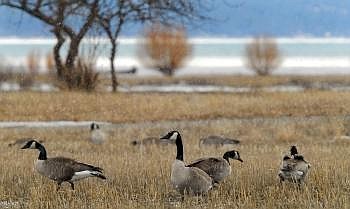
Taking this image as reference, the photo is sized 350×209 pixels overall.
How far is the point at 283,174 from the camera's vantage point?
11406 millimetres

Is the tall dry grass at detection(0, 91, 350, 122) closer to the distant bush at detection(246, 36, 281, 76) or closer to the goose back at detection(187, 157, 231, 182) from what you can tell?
the goose back at detection(187, 157, 231, 182)

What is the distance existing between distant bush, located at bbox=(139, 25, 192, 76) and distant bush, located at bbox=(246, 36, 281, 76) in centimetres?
663

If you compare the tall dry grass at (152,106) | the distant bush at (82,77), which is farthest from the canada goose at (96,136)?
the distant bush at (82,77)

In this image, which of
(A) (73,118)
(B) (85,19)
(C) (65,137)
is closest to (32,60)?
(B) (85,19)

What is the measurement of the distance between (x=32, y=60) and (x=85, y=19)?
28.0 m

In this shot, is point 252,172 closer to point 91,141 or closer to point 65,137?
point 91,141

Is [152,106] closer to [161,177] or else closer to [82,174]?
[161,177]

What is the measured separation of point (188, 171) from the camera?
34.9 feet

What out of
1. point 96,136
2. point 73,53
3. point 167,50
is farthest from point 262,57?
point 96,136

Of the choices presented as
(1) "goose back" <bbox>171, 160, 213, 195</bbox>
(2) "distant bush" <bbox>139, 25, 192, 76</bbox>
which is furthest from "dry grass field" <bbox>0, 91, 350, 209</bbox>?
(2) "distant bush" <bbox>139, 25, 192, 76</bbox>

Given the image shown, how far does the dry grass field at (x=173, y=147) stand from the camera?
35.5 feet

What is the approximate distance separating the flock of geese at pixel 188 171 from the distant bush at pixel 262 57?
64090mm

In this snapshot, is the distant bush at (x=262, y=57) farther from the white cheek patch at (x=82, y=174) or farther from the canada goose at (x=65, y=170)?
the white cheek patch at (x=82, y=174)

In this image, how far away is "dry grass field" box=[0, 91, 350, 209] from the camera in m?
10.8
